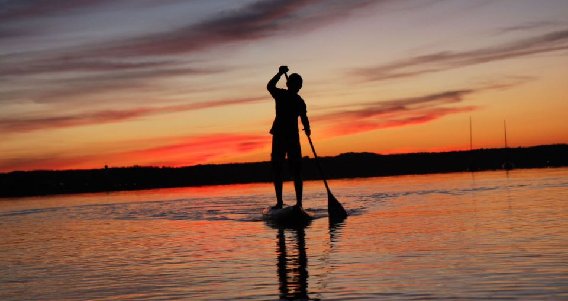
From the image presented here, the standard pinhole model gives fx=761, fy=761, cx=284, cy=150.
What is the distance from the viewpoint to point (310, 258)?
1061cm

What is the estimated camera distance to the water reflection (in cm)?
801

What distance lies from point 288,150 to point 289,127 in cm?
55

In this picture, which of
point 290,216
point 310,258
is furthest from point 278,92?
point 310,258

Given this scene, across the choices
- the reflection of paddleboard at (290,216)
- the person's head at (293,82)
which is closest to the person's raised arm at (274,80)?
the person's head at (293,82)

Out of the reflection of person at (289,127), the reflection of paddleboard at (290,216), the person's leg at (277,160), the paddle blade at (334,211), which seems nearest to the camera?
the reflection of paddleboard at (290,216)

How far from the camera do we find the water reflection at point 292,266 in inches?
315

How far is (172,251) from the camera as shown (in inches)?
493

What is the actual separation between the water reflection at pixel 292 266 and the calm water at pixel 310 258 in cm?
2

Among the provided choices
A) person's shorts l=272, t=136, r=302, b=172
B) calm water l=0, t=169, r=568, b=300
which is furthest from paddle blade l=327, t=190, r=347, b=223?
person's shorts l=272, t=136, r=302, b=172

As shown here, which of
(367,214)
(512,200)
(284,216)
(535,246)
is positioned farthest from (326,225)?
(512,200)

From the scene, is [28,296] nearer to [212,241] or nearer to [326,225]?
[212,241]

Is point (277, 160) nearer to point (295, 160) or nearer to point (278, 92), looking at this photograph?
point (295, 160)

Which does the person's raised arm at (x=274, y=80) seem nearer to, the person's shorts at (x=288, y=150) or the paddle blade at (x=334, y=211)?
the person's shorts at (x=288, y=150)

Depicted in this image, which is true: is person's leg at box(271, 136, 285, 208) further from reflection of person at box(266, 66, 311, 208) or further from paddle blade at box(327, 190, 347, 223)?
paddle blade at box(327, 190, 347, 223)
